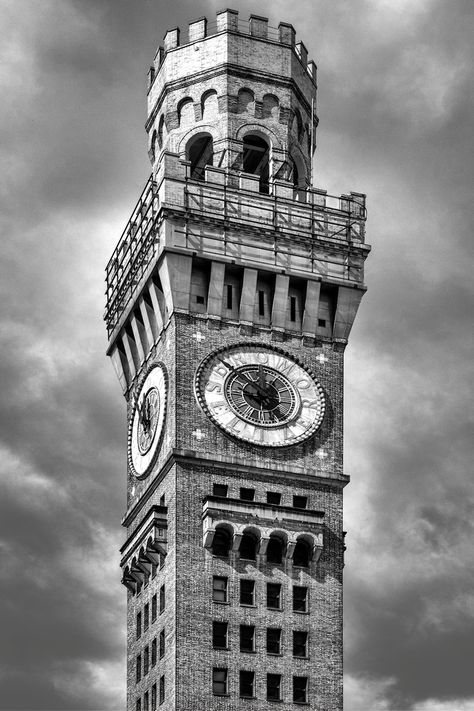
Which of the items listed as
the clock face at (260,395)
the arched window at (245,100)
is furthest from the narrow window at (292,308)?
the arched window at (245,100)

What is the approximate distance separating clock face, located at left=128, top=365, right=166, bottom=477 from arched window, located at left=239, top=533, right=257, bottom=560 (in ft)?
25.4

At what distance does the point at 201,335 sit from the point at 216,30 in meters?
21.4

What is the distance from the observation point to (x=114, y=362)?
4899 inches

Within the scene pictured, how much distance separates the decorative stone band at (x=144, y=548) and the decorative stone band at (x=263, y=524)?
2.54 metres

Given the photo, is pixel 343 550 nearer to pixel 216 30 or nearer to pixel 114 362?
pixel 114 362

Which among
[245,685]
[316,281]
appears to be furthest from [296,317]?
[245,685]

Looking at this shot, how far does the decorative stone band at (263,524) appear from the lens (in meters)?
111

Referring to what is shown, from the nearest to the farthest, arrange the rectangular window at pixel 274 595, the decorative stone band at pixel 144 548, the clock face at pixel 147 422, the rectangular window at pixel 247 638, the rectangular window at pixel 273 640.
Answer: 1. the rectangular window at pixel 247 638
2. the rectangular window at pixel 273 640
3. the rectangular window at pixel 274 595
4. the decorative stone band at pixel 144 548
5. the clock face at pixel 147 422

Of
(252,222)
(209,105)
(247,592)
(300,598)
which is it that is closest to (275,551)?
(300,598)

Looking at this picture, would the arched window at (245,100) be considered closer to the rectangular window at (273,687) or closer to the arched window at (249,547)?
the arched window at (249,547)

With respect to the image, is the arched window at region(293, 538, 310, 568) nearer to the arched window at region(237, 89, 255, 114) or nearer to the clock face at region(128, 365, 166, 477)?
the clock face at region(128, 365, 166, 477)

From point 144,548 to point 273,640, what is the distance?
9.00m

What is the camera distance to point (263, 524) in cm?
11162

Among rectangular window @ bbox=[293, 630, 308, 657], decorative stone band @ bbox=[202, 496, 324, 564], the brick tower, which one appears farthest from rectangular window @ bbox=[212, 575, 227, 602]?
rectangular window @ bbox=[293, 630, 308, 657]
